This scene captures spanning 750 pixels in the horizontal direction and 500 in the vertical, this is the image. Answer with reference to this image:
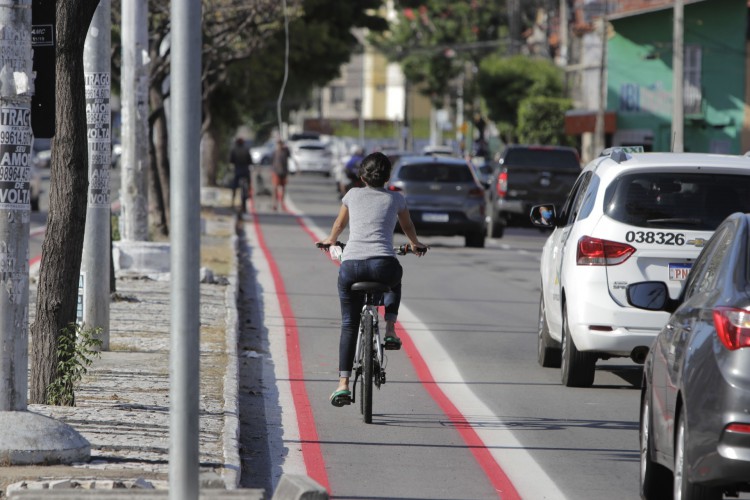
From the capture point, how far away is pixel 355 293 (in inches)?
408

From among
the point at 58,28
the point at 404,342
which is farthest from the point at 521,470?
the point at 404,342

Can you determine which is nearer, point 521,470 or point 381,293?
point 521,470

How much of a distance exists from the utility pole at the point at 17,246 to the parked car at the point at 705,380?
117 inches

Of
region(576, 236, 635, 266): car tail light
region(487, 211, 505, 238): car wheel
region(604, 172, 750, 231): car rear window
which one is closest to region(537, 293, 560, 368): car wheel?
region(576, 236, 635, 266): car tail light

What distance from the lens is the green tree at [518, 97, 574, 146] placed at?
63.2 meters

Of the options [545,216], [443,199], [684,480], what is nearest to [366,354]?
[545,216]

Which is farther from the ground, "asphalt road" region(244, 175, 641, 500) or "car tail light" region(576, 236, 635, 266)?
"car tail light" region(576, 236, 635, 266)

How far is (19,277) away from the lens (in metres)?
8.32

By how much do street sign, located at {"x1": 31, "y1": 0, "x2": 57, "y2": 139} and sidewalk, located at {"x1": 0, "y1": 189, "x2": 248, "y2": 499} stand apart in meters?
1.78

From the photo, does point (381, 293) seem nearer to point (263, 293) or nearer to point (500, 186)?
point (263, 293)

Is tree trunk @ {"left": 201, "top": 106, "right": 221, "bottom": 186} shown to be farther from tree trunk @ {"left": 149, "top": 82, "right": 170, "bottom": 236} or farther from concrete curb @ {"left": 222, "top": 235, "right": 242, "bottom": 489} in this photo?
concrete curb @ {"left": 222, "top": 235, "right": 242, "bottom": 489}

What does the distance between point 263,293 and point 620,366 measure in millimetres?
6829

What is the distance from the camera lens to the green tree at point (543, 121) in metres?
63.2

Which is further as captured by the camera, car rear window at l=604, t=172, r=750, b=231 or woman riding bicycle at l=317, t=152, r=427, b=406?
car rear window at l=604, t=172, r=750, b=231
